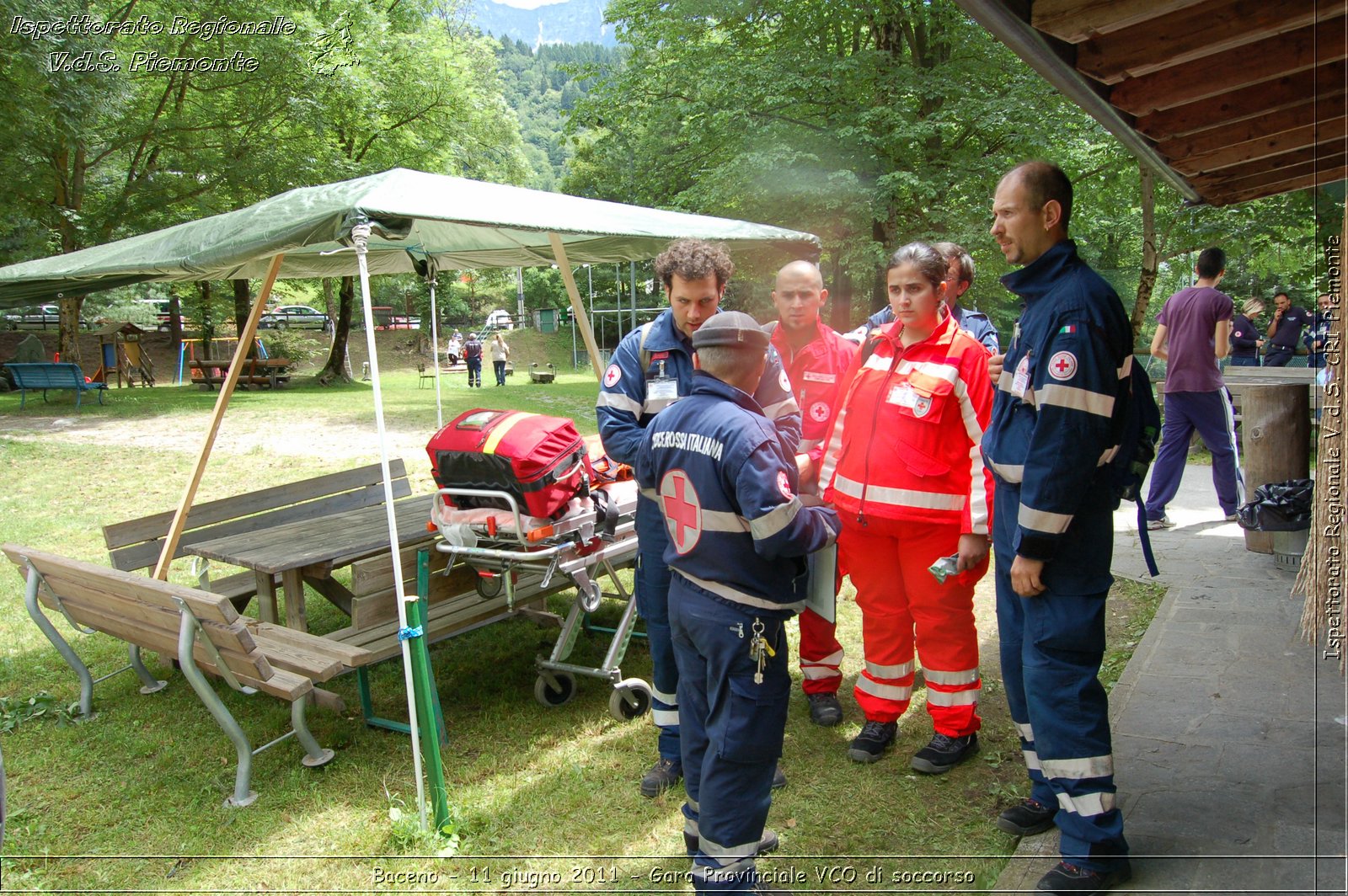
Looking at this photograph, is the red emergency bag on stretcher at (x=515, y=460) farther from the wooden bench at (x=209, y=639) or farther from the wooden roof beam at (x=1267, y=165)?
the wooden roof beam at (x=1267, y=165)

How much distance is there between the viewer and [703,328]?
109 inches

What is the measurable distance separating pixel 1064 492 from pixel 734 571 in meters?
0.98

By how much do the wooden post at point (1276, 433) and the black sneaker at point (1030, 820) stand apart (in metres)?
3.65

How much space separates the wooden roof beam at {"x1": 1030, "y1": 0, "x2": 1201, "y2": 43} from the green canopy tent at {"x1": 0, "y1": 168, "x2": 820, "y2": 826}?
2232 millimetres

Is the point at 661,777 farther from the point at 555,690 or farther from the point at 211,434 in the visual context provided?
the point at 211,434

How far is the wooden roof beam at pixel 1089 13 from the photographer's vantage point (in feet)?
8.17

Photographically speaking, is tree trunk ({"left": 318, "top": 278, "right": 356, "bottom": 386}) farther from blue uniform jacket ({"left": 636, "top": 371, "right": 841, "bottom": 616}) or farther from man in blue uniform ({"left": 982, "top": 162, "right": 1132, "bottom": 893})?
man in blue uniform ({"left": 982, "top": 162, "right": 1132, "bottom": 893})

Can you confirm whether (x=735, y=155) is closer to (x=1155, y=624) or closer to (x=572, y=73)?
(x=572, y=73)

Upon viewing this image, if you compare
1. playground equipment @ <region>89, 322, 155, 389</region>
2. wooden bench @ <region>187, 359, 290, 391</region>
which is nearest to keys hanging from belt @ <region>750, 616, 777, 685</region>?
wooden bench @ <region>187, 359, 290, 391</region>

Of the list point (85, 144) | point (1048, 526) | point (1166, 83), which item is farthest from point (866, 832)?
point (85, 144)

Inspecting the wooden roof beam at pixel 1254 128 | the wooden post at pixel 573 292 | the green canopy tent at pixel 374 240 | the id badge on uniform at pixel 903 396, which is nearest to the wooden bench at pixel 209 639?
the green canopy tent at pixel 374 240

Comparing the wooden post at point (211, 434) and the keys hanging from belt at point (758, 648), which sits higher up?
the wooden post at point (211, 434)

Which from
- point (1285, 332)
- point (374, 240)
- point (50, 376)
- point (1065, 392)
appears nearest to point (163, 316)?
point (50, 376)

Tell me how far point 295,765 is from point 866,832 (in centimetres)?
255
